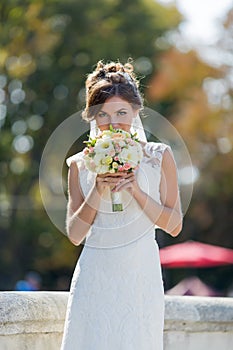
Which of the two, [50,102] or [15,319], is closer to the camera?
[15,319]

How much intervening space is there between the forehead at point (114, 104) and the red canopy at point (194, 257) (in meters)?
11.9

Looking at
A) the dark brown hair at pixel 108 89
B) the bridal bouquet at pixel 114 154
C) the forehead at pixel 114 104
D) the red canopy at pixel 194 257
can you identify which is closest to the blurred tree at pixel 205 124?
the red canopy at pixel 194 257

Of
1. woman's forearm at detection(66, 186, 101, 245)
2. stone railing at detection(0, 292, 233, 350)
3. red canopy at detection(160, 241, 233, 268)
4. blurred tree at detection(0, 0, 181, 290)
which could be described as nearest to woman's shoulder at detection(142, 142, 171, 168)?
woman's forearm at detection(66, 186, 101, 245)

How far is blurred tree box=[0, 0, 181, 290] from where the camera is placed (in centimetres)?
2706

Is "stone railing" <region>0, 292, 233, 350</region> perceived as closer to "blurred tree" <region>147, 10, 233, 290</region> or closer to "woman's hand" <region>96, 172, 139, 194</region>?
"woman's hand" <region>96, 172, 139, 194</region>

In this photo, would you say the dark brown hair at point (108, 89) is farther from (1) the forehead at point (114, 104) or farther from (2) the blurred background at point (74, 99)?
(2) the blurred background at point (74, 99)

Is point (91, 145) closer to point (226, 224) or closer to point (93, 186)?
point (93, 186)

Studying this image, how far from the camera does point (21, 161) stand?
2753cm

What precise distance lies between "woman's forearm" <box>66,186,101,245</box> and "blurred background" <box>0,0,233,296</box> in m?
20.7

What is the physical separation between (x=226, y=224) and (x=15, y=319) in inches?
928

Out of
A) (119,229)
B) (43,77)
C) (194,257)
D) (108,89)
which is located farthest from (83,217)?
(43,77)

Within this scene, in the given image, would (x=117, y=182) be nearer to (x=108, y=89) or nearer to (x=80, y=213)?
(x=80, y=213)

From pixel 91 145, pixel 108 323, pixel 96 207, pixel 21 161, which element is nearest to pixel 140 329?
pixel 108 323

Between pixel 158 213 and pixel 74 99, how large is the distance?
2379cm
